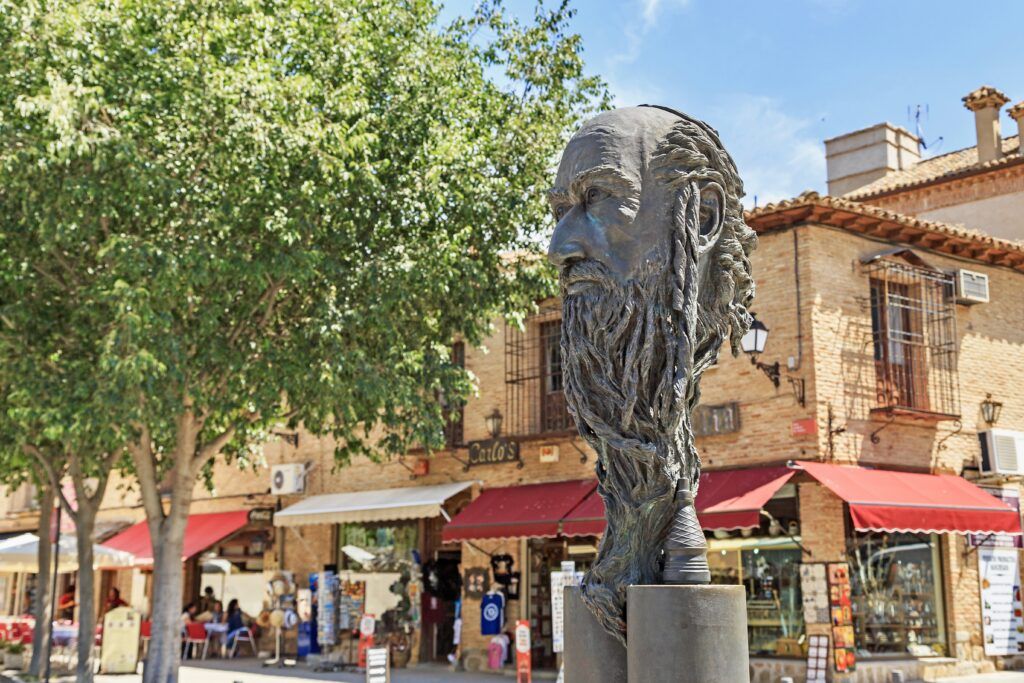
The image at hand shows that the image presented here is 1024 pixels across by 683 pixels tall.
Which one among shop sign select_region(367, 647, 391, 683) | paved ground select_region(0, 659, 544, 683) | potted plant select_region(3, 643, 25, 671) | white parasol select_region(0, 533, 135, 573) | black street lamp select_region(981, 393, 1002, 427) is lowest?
paved ground select_region(0, 659, 544, 683)

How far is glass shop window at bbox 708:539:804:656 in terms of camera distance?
1628 cm

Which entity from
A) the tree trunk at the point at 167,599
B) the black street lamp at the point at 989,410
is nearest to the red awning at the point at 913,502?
the black street lamp at the point at 989,410

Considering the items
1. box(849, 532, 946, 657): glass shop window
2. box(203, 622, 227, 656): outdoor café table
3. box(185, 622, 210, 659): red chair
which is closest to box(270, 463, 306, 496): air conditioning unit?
box(203, 622, 227, 656): outdoor café table

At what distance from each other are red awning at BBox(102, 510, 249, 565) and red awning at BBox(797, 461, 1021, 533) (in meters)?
14.0

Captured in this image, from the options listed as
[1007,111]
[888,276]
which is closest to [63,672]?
[888,276]

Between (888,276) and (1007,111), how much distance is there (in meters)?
9.99

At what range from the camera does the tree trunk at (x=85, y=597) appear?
1585 cm

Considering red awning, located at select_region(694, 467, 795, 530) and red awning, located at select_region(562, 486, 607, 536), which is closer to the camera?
red awning, located at select_region(694, 467, 795, 530)

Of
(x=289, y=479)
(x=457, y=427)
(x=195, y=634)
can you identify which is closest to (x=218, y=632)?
(x=195, y=634)

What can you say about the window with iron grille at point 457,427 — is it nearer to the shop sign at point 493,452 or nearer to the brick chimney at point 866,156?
the shop sign at point 493,452

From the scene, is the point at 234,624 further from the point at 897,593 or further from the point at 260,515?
the point at 897,593

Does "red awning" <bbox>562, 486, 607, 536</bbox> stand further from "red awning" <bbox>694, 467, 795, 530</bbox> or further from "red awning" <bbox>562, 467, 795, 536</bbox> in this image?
"red awning" <bbox>694, 467, 795, 530</bbox>

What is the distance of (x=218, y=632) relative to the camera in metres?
23.7

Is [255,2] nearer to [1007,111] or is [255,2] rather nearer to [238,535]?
[238,535]
